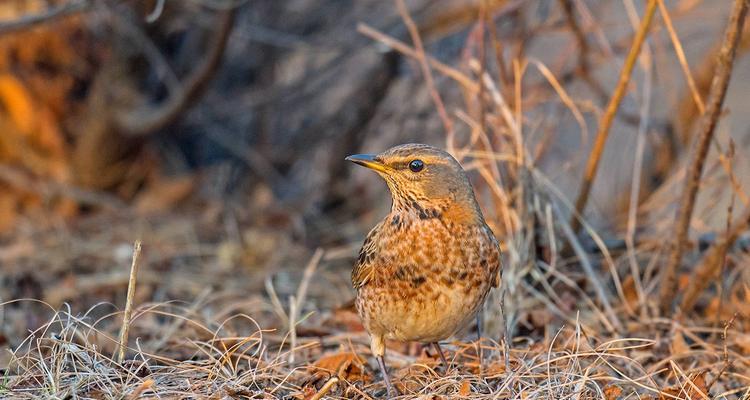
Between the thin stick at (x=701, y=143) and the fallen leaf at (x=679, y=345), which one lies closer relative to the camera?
the thin stick at (x=701, y=143)

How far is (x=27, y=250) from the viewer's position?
6531 millimetres

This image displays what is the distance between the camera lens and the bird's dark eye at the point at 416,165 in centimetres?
381

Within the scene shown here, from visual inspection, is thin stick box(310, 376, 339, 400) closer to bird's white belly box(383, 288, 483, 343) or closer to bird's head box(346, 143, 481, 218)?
bird's white belly box(383, 288, 483, 343)

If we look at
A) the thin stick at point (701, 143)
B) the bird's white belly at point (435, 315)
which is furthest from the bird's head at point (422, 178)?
the thin stick at point (701, 143)

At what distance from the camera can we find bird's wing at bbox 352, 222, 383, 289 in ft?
12.7

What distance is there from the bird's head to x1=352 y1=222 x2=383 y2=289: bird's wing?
187 millimetres

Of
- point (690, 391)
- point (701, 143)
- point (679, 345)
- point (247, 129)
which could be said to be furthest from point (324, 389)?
point (247, 129)

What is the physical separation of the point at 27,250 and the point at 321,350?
2.85 metres

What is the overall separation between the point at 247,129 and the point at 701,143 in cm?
435

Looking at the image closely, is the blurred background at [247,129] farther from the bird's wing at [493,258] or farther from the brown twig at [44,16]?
the bird's wing at [493,258]

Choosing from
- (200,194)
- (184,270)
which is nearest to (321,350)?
(184,270)

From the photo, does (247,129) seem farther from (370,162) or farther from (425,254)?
(425,254)

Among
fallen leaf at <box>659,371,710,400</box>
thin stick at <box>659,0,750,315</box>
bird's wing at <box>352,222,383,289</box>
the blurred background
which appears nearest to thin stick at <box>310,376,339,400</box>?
bird's wing at <box>352,222,383,289</box>

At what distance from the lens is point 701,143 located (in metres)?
4.23
